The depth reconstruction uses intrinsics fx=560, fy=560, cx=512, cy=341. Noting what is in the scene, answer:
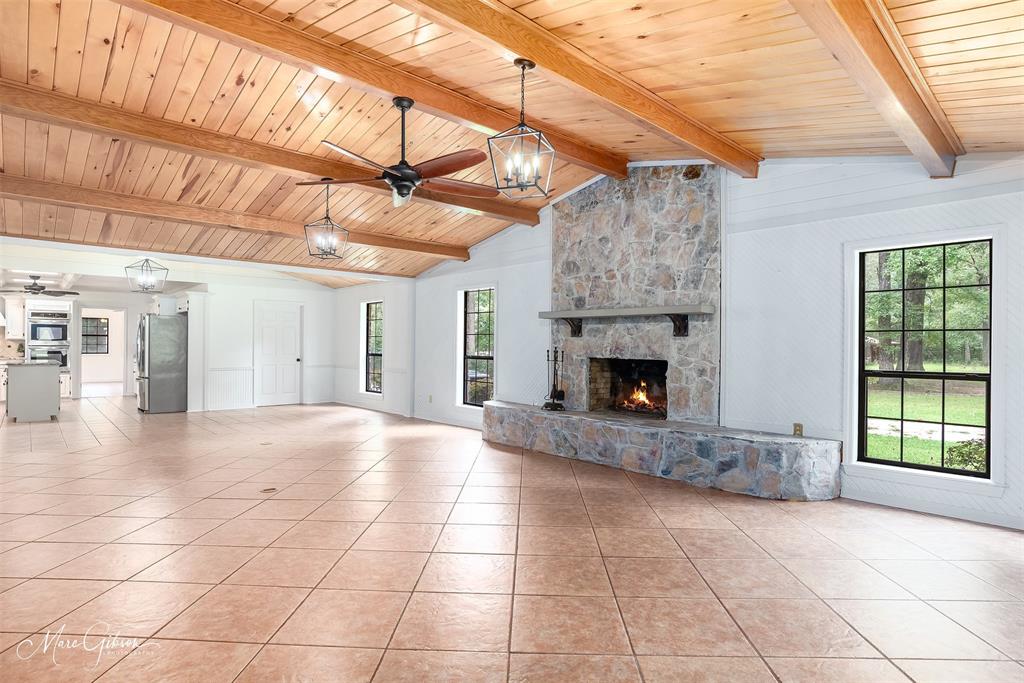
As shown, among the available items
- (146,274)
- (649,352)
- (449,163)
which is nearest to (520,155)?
(449,163)

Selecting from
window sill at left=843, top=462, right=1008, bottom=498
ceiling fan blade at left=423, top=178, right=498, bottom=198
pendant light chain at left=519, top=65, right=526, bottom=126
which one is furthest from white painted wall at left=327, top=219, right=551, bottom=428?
window sill at left=843, top=462, right=1008, bottom=498

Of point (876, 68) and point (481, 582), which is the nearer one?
point (876, 68)

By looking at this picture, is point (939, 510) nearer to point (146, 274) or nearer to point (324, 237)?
point (324, 237)

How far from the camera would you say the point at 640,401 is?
21.7 ft

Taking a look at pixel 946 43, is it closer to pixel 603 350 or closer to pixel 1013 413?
pixel 1013 413

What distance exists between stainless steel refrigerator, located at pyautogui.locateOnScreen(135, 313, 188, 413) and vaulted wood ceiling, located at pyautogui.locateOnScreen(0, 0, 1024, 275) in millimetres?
4591

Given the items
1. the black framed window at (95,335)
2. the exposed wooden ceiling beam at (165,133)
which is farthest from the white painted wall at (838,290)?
the black framed window at (95,335)

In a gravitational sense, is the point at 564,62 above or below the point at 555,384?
above

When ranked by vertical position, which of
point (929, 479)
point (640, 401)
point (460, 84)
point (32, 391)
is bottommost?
point (929, 479)

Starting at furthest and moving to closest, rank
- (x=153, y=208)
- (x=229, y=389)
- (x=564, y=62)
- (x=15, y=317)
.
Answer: (x=15, y=317) < (x=229, y=389) < (x=153, y=208) < (x=564, y=62)

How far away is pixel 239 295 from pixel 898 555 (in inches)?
428

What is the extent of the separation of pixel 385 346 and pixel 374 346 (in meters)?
0.96

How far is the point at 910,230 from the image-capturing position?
4.40 m

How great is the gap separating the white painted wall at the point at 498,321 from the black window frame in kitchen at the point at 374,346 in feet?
5.60
